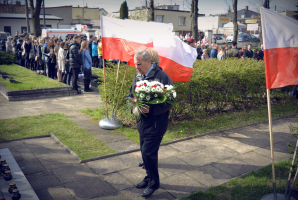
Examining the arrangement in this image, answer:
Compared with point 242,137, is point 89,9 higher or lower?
higher

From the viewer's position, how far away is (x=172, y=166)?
183 inches

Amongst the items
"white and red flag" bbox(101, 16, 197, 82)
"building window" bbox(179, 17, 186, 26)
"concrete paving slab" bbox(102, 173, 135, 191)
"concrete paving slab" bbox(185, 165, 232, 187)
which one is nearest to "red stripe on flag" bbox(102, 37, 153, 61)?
"white and red flag" bbox(101, 16, 197, 82)

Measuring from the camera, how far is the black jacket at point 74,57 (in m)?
10.3

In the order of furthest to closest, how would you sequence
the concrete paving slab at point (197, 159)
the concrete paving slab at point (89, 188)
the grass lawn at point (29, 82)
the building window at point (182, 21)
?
the building window at point (182, 21)
the grass lawn at point (29, 82)
the concrete paving slab at point (197, 159)
the concrete paving slab at point (89, 188)

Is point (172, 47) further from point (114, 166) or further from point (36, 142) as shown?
point (36, 142)

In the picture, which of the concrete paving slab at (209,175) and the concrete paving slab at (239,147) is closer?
the concrete paving slab at (209,175)

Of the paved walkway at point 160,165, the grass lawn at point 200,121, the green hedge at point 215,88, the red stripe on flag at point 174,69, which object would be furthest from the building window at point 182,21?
the red stripe on flag at point 174,69

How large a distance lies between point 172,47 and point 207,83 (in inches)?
85.7

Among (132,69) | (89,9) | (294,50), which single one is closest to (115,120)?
(132,69)

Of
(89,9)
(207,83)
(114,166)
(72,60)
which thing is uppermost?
(89,9)

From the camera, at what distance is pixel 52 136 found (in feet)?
19.8

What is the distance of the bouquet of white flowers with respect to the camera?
134 inches

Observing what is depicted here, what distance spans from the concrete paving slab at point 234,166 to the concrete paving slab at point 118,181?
5.33ft

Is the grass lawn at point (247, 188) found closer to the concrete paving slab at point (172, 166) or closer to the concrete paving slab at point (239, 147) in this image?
the concrete paving slab at point (172, 166)
